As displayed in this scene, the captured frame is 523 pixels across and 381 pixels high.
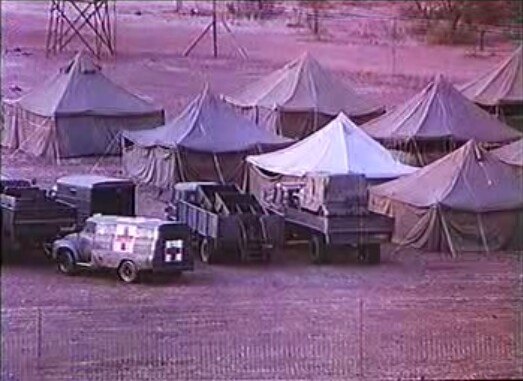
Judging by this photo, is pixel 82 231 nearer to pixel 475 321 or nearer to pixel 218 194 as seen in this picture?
pixel 218 194

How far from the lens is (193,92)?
1897 cm

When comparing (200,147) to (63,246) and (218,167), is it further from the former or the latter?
(63,246)

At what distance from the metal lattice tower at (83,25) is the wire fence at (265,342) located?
33.4ft

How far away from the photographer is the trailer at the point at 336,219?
35.3 ft

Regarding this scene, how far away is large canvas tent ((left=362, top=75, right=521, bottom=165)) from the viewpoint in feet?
46.0

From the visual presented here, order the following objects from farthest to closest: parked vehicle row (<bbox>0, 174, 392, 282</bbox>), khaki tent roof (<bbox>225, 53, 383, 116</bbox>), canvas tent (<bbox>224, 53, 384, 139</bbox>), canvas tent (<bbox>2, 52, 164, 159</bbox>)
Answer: khaki tent roof (<bbox>225, 53, 383, 116</bbox>) < canvas tent (<bbox>224, 53, 384, 139</bbox>) < canvas tent (<bbox>2, 52, 164, 159</bbox>) < parked vehicle row (<bbox>0, 174, 392, 282</bbox>)

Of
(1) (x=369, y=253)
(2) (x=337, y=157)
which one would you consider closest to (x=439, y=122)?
(2) (x=337, y=157)

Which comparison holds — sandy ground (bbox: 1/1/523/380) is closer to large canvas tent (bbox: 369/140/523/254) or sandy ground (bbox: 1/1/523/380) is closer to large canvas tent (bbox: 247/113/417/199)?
large canvas tent (bbox: 369/140/523/254)

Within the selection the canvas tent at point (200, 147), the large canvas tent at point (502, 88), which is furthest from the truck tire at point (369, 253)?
the large canvas tent at point (502, 88)

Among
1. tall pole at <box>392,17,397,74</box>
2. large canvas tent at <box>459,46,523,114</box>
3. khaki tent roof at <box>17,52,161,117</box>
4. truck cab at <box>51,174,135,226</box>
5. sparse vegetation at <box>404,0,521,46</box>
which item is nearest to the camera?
truck cab at <box>51,174,135,226</box>

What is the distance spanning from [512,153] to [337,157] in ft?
5.34

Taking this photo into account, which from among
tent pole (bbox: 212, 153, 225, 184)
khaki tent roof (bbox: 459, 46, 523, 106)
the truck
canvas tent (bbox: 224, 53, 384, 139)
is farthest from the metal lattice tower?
the truck

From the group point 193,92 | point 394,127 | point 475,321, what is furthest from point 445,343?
point 193,92

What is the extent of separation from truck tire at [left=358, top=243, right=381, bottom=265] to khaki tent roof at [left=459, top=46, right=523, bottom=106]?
665 centimetres
